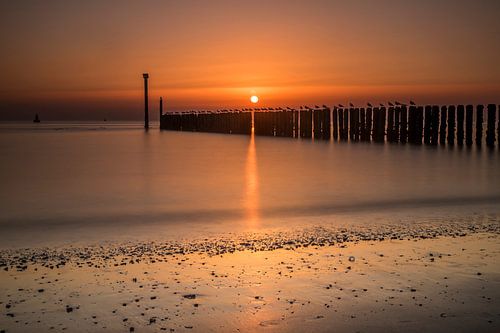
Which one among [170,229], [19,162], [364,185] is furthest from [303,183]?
[19,162]

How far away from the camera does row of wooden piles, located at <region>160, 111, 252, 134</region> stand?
38.1 meters

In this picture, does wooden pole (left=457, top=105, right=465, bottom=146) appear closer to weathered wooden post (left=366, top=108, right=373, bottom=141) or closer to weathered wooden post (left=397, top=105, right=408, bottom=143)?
weathered wooden post (left=397, top=105, right=408, bottom=143)

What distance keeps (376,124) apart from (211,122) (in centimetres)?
1938

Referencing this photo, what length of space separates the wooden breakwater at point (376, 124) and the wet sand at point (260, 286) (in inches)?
690

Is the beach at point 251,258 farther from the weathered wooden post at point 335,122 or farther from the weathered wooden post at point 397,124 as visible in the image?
the weathered wooden post at point 335,122

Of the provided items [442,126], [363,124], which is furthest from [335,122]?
[442,126]

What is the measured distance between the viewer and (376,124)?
992 inches

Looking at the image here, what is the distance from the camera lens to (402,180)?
10.1m

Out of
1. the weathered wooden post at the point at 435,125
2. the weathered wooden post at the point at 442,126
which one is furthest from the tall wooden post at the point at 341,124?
the weathered wooden post at the point at 442,126

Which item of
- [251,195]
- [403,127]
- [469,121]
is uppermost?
[469,121]

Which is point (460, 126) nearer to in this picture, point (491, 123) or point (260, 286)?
point (491, 123)

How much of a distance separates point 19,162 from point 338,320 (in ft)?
45.5

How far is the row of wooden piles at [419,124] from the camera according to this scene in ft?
69.1

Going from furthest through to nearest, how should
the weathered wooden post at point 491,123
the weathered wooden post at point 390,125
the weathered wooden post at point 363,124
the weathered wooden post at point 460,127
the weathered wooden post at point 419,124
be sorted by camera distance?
the weathered wooden post at point 363,124 < the weathered wooden post at point 390,125 < the weathered wooden post at point 419,124 < the weathered wooden post at point 460,127 < the weathered wooden post at point 491,123
